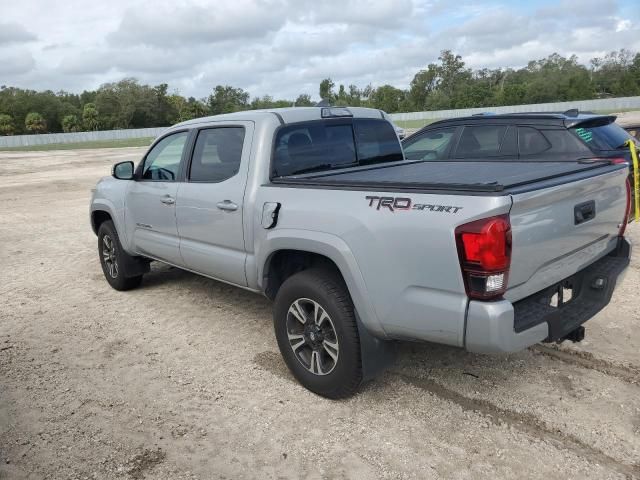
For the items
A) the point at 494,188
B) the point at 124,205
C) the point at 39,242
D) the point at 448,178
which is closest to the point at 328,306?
the point at 448,178

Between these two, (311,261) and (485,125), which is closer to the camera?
(311,261)

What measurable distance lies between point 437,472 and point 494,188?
1.50m

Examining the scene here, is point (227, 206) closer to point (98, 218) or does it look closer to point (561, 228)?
point (561, 228)

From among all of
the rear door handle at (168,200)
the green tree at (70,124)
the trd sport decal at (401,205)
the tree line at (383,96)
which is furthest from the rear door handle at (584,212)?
the green tree at (70,124)

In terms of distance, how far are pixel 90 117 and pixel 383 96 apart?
51.7 m

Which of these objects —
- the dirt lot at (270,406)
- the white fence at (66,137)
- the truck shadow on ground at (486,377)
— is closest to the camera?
the dirt lot at (270,406)

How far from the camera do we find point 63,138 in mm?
66500

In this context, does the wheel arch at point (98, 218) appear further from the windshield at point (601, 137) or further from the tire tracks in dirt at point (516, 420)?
the windshield at point (601, 137)

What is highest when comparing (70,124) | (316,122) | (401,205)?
(70,124)

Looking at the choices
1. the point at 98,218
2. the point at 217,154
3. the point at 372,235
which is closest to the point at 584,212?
the point at 372,235

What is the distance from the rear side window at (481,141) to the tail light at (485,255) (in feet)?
13.5

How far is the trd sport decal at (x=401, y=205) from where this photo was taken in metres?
2.74

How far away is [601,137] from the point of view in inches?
238

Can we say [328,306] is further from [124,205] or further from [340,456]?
[124,205]
